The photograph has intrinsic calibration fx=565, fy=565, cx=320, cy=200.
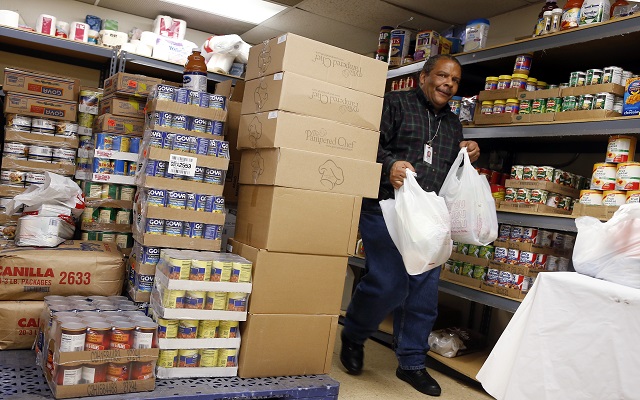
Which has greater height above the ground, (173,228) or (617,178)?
(617,178)

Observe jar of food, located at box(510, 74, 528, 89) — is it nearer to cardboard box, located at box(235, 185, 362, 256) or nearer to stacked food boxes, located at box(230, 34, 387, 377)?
stacked food boxes, located at box(230, 34, 387, 377)

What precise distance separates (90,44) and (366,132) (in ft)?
8.67

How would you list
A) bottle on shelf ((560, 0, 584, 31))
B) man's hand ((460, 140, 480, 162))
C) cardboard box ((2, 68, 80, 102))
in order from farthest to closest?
cardboard box ((2, 68, 80, 102))
man's hand ((460, 140, 480, 162))
bottle on shelf ((560, 0, 584, 31))

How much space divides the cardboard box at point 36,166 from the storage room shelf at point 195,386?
4.44 feet

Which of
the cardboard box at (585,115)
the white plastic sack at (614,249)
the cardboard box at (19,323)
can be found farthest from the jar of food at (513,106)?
the cardboard box at (19,323)

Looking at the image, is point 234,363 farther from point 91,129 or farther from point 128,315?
point 91,129

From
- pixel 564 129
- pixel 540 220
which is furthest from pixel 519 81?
pixel 540 220

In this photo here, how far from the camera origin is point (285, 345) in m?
2.29

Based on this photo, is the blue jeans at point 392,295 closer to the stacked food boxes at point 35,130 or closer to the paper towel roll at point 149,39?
the stacked food boxes at point 35,130

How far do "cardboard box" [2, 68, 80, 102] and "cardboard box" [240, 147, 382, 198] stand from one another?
160 cm

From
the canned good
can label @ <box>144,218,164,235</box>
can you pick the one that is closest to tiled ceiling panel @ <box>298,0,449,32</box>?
the canned good

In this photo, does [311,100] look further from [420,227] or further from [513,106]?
[513,106]

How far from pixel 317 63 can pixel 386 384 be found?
1.54 metres

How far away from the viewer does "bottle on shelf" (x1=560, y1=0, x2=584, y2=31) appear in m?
2.68
